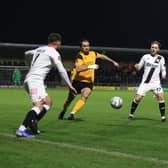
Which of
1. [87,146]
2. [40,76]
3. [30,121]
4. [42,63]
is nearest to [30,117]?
[30,121]

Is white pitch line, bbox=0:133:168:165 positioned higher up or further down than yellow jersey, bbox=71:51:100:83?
further down

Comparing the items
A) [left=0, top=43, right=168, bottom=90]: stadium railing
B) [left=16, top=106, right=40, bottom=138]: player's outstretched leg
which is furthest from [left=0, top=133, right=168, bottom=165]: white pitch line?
[left=0, top=43, right=168, bottom=90]: stadium railing

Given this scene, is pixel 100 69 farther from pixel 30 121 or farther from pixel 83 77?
pixel 30 121

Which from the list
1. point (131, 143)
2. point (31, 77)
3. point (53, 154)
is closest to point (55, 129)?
point (31, 77)

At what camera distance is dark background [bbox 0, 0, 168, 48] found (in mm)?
44781

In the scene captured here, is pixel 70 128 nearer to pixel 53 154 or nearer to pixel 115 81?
pixel 53 154

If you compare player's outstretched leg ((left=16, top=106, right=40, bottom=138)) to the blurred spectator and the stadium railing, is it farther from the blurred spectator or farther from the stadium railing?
the stadium railing

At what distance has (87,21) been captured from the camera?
45688 millimetres

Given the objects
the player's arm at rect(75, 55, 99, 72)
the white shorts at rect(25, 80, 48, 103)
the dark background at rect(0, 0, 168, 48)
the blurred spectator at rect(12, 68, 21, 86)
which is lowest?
the blurred spectator at rect(12, 68, 21, 86)

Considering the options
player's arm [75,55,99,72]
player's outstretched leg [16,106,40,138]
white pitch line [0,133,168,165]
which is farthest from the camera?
player's arm [75,55,99,72]

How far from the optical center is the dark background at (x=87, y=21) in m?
44.8

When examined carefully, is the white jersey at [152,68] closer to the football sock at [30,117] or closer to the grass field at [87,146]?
the grass field at [87,146]

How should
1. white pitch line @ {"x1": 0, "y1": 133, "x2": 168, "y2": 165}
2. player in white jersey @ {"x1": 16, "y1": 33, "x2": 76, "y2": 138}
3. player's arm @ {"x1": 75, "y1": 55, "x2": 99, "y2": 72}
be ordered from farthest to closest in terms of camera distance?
player's arm @ {"x1": 75, "y1": 55, "x2": 99, "y2": 72}, player in white jersey @ {"x1": 16, "y1": 33, "x2": 76, "y2": 138}, white pitch line @ {"x1": 0, "y1": 133, "x2": 168, "y2": 165}

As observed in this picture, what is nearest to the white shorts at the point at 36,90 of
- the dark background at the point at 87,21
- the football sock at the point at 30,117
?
the football sock at the point at 30,117
